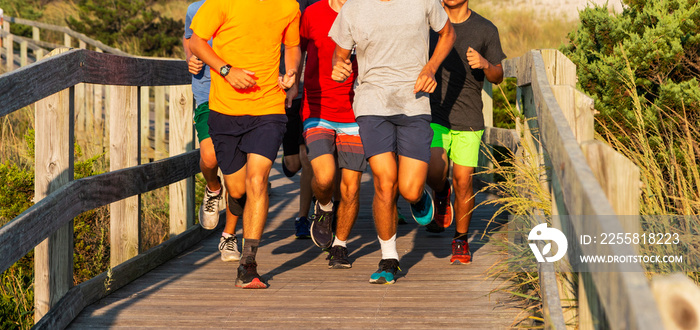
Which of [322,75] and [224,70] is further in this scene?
[322,75]

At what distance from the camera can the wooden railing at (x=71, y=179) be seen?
12.8 feet

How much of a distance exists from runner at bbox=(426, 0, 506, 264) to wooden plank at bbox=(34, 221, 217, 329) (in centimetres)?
199

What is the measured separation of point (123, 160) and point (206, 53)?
2.93 ft

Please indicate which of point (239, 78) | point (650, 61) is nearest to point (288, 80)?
point (239, 78)

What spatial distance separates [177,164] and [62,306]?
6.81 feet

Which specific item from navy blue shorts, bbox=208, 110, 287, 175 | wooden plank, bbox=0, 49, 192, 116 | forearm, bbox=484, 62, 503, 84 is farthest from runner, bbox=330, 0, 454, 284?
wooden plank, bbox=0, 49, 192, 116

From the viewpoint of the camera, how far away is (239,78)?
5.27 meters

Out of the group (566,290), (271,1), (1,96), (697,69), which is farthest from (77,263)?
(697,69)

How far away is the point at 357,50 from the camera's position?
5422 mm

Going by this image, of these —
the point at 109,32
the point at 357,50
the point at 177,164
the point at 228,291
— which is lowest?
the point at 228,291

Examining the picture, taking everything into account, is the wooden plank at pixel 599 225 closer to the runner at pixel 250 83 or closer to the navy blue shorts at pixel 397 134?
the navy blue shorts at pixel 397 134

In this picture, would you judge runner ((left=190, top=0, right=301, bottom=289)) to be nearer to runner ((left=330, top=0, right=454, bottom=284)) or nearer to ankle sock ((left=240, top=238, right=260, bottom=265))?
ankle sock ((left=240, top=238, right=260, bottom=265))

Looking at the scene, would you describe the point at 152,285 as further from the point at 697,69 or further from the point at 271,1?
the point at 697,69

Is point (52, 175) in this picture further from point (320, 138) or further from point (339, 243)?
point (339, 243)
